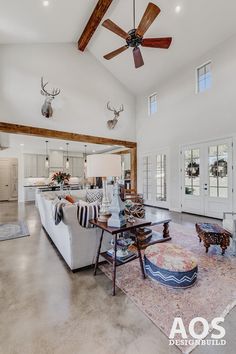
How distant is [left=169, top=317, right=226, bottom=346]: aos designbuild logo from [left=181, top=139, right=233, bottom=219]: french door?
3773 mm

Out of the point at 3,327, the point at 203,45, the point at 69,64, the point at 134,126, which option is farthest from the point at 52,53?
the point at 3,327

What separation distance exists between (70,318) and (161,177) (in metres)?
5.49

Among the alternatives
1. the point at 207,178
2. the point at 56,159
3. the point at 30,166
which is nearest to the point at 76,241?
the point at 207,178

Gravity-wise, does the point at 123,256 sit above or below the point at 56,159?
below

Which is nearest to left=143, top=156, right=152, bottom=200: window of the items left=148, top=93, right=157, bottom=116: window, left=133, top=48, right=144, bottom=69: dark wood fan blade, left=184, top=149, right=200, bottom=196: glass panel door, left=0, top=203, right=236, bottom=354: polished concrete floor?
left=184, top=149, right=200, bottom=196: glass panel door

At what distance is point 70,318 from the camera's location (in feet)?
5.07

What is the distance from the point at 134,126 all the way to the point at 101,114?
1623mm

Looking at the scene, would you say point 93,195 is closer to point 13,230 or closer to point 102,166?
point 13,230

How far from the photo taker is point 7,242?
3383mm

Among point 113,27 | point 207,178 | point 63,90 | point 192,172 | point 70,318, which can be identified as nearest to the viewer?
point 70,318

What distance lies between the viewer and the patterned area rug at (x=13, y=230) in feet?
12.1

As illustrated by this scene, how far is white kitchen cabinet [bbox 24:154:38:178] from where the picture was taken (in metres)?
8.83

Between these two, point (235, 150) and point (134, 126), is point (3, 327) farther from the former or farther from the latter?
point (134, 126)

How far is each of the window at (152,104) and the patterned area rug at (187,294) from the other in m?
5.66
